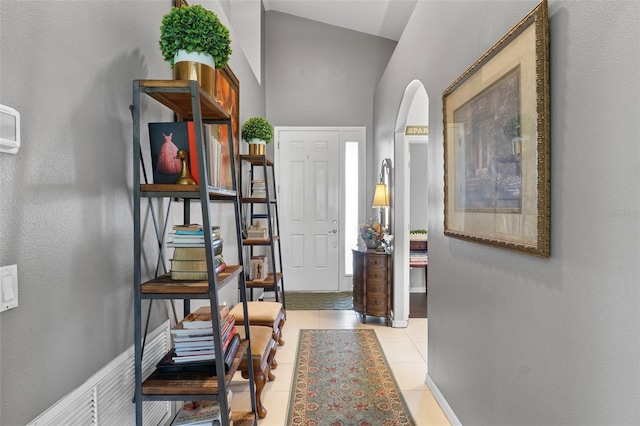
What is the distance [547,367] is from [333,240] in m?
4.47

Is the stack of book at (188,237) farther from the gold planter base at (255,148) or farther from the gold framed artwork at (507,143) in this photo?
the gold planter base at (255,148)

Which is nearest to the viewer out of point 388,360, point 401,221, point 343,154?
point 388,360

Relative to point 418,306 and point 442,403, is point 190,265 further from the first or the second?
point 418,306

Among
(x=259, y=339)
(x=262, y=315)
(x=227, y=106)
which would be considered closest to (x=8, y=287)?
(x=259, y=339)

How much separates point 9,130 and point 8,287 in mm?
397

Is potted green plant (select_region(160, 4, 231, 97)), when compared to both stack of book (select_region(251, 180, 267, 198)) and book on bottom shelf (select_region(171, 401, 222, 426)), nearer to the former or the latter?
book on bottom shelf (select_region(171, 401, 222, 426))

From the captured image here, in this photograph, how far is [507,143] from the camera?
161 centimetres

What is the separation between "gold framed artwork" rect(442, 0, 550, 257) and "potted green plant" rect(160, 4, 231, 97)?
117 cm

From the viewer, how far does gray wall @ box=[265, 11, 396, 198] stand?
5773mm

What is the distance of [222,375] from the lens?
153 centimetres

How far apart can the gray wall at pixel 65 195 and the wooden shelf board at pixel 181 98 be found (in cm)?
14

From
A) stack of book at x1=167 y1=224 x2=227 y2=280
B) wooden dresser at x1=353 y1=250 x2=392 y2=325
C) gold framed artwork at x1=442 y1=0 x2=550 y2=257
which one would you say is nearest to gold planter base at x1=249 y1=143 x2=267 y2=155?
wooden dresser at x1=353 y1=250 x2=392 y2=325

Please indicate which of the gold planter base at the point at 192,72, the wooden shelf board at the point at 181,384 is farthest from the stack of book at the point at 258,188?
the wooden shelf board at the point at 181,384

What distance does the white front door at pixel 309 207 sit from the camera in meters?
5.78
